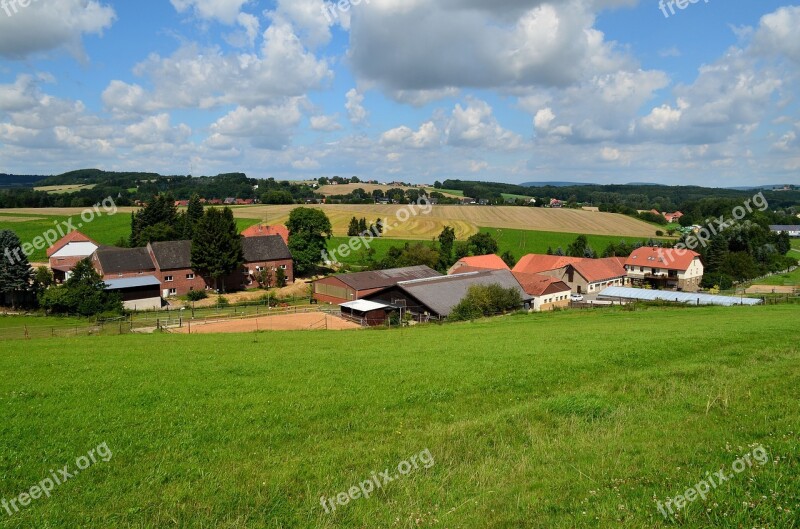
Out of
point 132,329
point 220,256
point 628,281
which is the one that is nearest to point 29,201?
point 220,256

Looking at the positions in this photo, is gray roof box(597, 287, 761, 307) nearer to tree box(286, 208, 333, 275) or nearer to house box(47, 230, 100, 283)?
tree box(286, 208, 333, 275)

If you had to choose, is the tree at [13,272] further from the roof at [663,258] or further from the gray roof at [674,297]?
the roof at [663,258]

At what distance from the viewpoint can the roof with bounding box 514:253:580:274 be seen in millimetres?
70062

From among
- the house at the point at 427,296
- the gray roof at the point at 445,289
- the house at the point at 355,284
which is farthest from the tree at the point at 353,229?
the house at the point at 427,296

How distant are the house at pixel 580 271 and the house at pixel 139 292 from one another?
47.9 m

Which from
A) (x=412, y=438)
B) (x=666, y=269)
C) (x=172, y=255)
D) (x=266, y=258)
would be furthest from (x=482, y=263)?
(x=412, y=438)

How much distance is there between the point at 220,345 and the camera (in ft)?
72.0

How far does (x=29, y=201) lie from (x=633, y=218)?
174646 mm

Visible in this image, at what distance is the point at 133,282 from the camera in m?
52.6

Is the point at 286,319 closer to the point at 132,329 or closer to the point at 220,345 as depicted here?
the point at 132,329

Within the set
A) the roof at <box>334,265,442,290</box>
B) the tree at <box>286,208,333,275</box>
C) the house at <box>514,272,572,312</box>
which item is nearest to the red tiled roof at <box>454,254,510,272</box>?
the roof at <box>334,265,442,290</box>

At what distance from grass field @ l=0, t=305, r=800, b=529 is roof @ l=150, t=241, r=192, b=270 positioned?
148ft

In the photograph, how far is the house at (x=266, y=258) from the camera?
64.8 metres

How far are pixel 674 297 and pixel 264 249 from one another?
167 ft
